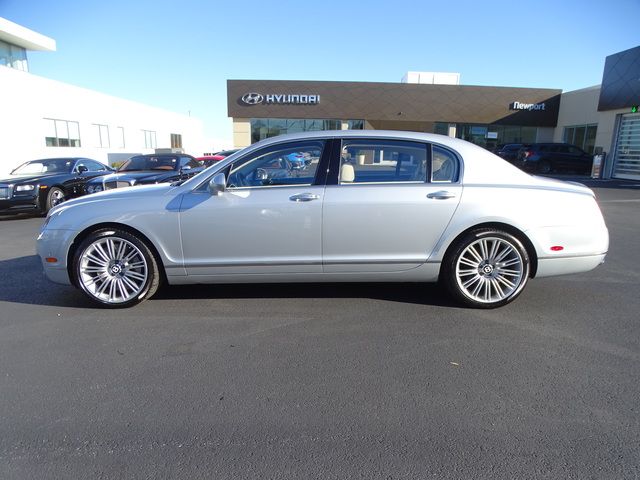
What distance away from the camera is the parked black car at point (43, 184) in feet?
30.8

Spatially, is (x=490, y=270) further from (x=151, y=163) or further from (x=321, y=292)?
(x=151, y=163)

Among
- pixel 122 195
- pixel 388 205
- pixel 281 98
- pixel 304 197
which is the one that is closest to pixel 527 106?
pixel 281 98

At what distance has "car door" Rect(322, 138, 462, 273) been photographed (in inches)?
151

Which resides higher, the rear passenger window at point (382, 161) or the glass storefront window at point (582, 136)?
the glass storefront window at point (582, 136)

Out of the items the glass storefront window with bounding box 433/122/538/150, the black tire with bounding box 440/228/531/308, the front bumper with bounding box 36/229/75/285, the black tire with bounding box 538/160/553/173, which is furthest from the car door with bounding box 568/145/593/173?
the front bumper with bounding box 36/229/75/285

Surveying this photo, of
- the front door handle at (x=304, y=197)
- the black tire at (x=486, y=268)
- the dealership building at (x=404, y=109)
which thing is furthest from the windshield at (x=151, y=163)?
the dealership building at (x=404, y=109)

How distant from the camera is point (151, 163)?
987 centimetres

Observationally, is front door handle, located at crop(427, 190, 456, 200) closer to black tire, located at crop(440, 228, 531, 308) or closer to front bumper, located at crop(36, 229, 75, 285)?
black tire, located at crop(440, 228, 531, 308)

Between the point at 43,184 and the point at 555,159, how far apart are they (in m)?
23.5

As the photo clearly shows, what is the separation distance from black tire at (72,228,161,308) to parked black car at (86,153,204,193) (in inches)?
188

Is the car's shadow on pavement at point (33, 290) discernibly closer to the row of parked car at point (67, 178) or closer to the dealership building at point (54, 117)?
the row of parked car at point (67, 178)

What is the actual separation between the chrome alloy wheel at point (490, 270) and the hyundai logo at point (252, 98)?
3051 centimetres

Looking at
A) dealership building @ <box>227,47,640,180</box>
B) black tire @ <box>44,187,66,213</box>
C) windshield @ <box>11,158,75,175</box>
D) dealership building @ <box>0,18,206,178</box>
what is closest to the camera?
black tire @ <box>44,187,66,213</box>

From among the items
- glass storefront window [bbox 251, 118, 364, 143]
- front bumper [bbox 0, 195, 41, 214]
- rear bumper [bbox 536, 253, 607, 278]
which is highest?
glass storefront window [bbox 251, 118, 364, 143]
